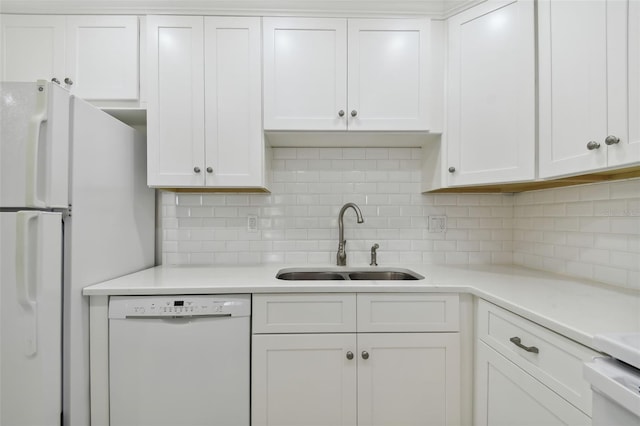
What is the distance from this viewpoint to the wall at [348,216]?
2.01 m

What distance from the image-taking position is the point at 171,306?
135 cm

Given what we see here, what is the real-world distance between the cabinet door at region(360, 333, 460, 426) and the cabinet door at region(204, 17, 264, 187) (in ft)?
3.54

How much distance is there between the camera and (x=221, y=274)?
5.35ft

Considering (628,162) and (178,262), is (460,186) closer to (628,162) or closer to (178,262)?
(628,162)

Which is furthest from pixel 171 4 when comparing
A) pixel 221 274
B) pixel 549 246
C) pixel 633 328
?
pixel 549 246

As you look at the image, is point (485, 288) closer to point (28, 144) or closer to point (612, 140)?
point (612, 140)

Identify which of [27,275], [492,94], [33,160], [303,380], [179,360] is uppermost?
[492,94]

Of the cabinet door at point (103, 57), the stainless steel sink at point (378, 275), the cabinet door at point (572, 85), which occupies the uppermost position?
the cabinet door at point (103, 57)

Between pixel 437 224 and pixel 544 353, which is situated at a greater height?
pixel 437 224

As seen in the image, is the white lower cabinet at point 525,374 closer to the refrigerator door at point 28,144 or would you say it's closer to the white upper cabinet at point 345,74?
the white upper cabinet at point 345,74

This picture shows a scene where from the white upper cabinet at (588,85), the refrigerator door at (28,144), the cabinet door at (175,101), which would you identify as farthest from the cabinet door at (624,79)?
the refrigerator door at (28,144)

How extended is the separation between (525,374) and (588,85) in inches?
42.0

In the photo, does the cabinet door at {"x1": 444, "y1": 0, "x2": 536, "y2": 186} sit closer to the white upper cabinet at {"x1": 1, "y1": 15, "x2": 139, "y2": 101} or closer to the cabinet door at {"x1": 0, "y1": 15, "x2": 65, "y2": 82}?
the white upper cabinet at {"x1": 1, "y1": 15, "x2": 139, "y2": 101}

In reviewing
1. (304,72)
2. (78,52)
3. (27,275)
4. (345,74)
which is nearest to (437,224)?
(345,74)
